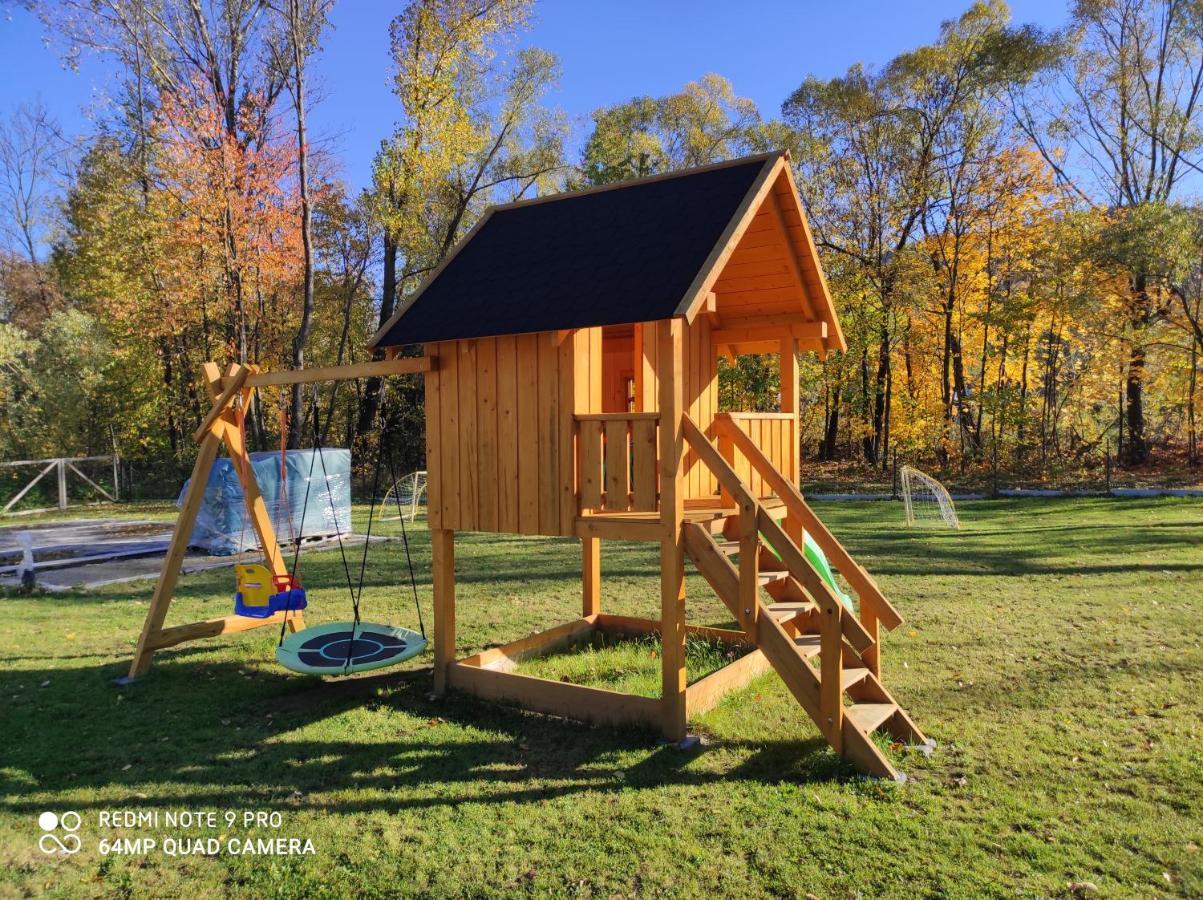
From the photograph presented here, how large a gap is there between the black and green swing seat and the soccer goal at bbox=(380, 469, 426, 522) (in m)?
9.68

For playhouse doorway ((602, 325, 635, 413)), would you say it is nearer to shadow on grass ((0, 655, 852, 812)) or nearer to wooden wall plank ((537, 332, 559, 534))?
wooden wall plank ((537, 332, 559, 534))

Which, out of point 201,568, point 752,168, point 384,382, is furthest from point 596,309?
point 384,382

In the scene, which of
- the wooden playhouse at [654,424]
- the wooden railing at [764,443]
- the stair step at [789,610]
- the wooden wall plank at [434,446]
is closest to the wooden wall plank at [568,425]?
the wooden playhouse at [654,424]

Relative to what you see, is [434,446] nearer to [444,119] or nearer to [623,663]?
[623,663]

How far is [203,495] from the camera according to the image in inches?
299

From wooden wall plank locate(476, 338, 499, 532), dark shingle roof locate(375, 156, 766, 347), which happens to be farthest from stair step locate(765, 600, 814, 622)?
dark shingle roof locate(375, 156, 766, 347)

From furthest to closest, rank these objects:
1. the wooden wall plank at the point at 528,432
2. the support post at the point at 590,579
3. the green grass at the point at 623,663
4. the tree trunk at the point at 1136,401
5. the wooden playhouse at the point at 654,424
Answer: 1. the tree trunk at the point at 1136,401
2. the support post at the point at 590,579
3. the green grass at the point at 623,663
4. the wooden wall plank at the point at 528,432
5. the wooden playhouse at the point at 654,424

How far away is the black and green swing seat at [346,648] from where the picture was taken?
591 cm

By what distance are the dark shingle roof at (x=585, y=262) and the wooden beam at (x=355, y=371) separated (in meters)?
0.22

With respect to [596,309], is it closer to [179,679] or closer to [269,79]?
[179,679]

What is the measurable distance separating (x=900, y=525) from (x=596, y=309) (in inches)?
496

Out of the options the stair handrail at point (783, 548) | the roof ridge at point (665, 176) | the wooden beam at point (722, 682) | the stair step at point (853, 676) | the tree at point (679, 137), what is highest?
the tree at point (679, 137)

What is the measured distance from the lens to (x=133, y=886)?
3807mm

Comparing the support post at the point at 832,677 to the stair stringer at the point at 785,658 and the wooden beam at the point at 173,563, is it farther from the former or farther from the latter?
the wooden beam at the point at 173,563
